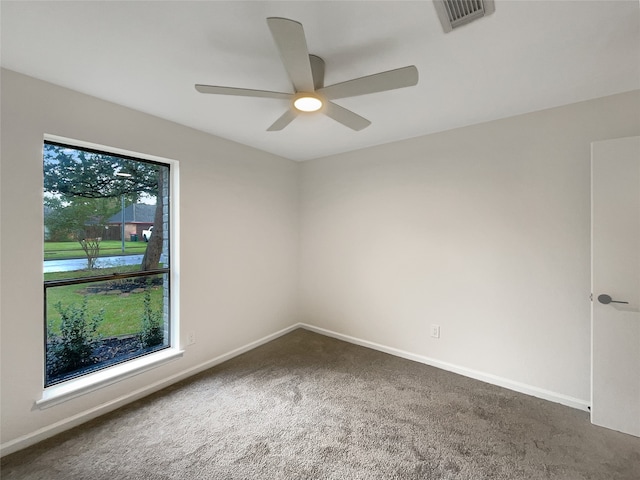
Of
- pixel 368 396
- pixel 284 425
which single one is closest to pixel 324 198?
pixel 368 396

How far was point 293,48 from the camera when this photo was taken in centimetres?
121

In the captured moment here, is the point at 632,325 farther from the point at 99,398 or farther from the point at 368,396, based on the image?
the point at 99,398

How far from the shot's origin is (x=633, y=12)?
1.29 m

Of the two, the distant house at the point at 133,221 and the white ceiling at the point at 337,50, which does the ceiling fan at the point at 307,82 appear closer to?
the white ceiling at the point at 337,50

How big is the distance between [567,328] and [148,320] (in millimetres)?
3593

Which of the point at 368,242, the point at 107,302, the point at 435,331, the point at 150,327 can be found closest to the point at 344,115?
the point at 368,242

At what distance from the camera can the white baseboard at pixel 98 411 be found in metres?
1.73

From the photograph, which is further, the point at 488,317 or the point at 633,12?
the point at 488,317

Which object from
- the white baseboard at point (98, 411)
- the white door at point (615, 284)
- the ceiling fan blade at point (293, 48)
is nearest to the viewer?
the ceiling fan blade at point (293, 48)

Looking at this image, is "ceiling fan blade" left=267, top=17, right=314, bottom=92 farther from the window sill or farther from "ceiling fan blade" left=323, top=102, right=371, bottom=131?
the window sill

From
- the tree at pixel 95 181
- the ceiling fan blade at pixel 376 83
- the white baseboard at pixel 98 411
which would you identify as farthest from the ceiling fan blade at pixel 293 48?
the white baseboard at pixel 98 411

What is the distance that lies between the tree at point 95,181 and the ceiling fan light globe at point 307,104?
64.2 inches

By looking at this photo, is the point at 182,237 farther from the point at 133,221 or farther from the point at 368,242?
the point at 368,242

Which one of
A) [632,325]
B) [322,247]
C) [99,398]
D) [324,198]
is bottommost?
[99,398]
